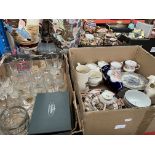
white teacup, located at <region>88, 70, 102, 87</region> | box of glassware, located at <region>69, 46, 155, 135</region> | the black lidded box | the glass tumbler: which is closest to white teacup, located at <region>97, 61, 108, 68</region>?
box of glassware, located at <region>69, 46, 155, 135</region>

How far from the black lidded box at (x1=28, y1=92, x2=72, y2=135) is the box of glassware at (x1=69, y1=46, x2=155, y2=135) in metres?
0.07

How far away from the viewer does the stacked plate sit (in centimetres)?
81

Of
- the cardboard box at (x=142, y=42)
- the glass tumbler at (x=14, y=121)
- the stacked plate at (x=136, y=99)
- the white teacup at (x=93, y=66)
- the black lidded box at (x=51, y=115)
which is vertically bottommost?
the glass tumbler at (x=14, y=121)

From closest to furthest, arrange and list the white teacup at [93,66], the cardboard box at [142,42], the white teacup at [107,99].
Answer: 1. the white teacup at [107,99]
2. the white teacup at [93,66]
3. the cardboard box at [142,42]

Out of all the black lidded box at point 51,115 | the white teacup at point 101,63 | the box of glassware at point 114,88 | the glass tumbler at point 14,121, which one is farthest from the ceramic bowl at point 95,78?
the glass tumbler at point 14,121

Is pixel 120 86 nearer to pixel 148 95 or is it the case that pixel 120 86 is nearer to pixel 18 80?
pixel 148 95

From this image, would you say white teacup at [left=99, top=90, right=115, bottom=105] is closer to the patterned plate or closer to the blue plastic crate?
the patterned plate

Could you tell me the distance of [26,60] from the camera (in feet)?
3.35

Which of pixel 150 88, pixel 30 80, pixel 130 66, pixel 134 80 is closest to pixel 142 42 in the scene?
pixel 130 66

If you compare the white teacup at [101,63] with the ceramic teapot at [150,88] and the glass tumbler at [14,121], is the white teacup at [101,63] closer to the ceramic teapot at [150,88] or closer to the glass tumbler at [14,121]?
the ceramic teapot at [150,88]

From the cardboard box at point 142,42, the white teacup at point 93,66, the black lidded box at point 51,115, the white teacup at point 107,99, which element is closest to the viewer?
the black lidded box at point 51,115

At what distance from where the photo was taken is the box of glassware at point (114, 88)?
65 centimetres

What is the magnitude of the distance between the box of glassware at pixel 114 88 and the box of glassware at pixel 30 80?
3.8 inches
